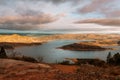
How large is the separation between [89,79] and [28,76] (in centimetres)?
472

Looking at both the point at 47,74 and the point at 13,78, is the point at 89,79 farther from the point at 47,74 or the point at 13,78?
the point at 13,78

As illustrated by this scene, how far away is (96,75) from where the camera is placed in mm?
16000

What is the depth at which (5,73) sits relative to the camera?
707 inches

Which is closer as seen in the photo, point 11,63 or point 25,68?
point 25,68

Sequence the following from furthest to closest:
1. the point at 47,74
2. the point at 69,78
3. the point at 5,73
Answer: the point at 5,73, the point at 47,74, the point at 69,78

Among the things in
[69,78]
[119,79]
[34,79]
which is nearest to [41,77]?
[34,79]

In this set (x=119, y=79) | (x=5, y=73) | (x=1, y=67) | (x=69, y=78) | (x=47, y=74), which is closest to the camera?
(x=119, y=79)

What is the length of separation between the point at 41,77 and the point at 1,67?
5954 mm

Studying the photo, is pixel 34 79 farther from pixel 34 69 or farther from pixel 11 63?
pixel 11 63

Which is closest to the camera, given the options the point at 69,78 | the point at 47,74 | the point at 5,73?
the point at 69,78

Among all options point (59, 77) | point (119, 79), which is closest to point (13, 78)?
point (59, 77)

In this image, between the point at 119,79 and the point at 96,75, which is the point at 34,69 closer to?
the point at 96,75

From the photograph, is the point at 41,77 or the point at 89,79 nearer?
the point at 89,79

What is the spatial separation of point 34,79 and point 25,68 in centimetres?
380
